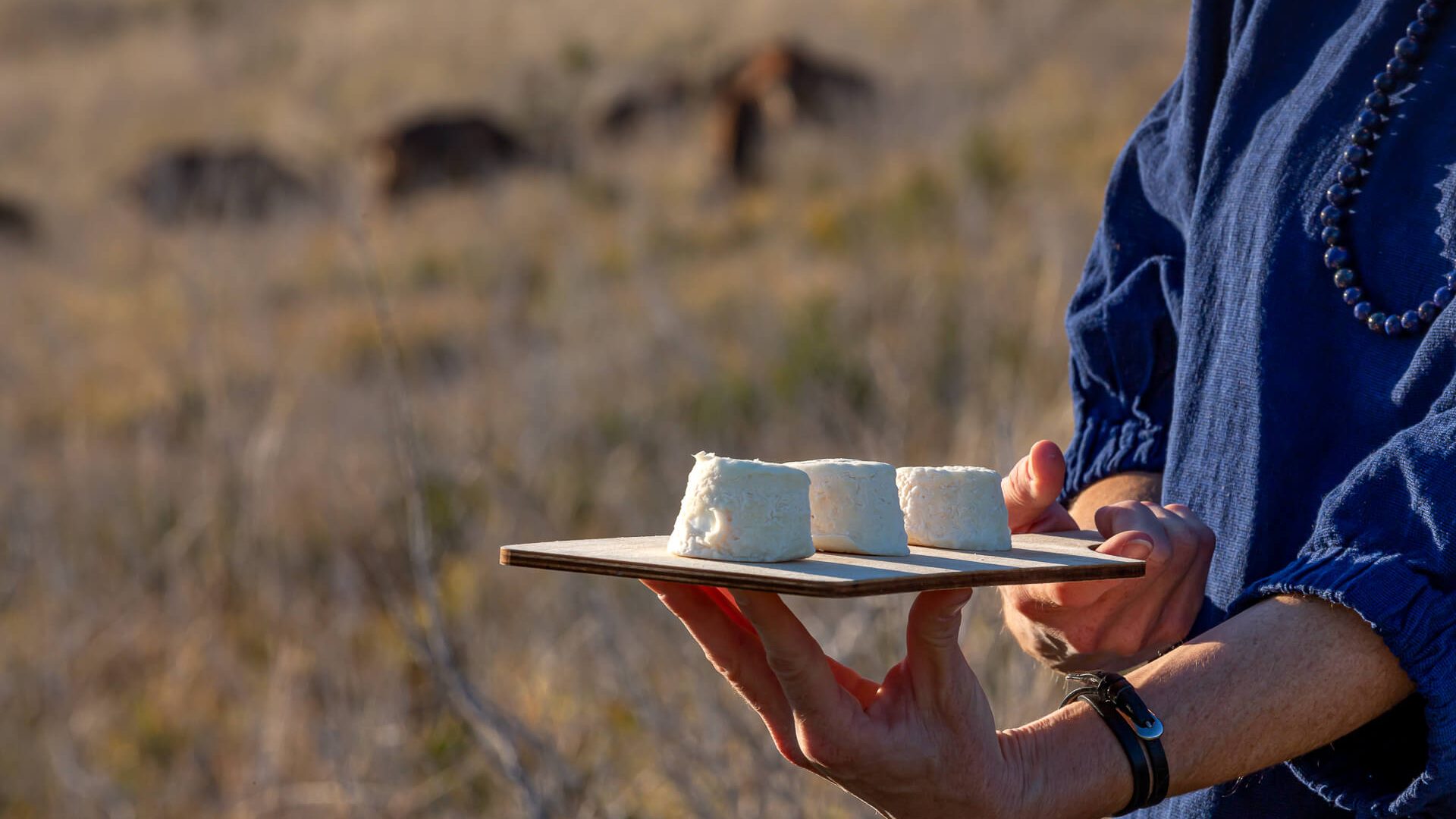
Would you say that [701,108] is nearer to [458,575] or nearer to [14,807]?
[458,575]

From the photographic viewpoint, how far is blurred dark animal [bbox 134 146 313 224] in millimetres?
18766

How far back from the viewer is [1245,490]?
56.5 inches

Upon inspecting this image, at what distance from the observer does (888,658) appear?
316cm

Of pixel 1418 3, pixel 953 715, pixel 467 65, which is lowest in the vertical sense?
pixel 953 715

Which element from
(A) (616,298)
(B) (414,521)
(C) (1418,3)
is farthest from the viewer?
(A) (616,298)

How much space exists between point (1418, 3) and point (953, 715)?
2.87 ft

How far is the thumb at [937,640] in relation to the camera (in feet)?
4.00

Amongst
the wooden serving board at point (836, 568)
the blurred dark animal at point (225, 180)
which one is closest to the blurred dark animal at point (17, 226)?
the blurred dark animal at point (225, 180)

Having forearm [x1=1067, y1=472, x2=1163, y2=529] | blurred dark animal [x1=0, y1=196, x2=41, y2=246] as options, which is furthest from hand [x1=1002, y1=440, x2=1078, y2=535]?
blurred dark animal [x1=0, y1=196, x2=41, y2=246]

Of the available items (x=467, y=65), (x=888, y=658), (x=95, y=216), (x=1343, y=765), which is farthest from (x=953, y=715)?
(x=467, y=65)

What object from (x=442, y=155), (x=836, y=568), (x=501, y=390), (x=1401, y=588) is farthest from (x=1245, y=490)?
(x=442, y=155)

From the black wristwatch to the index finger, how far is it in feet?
0.74

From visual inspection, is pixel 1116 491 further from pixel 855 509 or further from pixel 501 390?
pixel 501 390

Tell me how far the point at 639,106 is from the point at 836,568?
2119 centimetres
